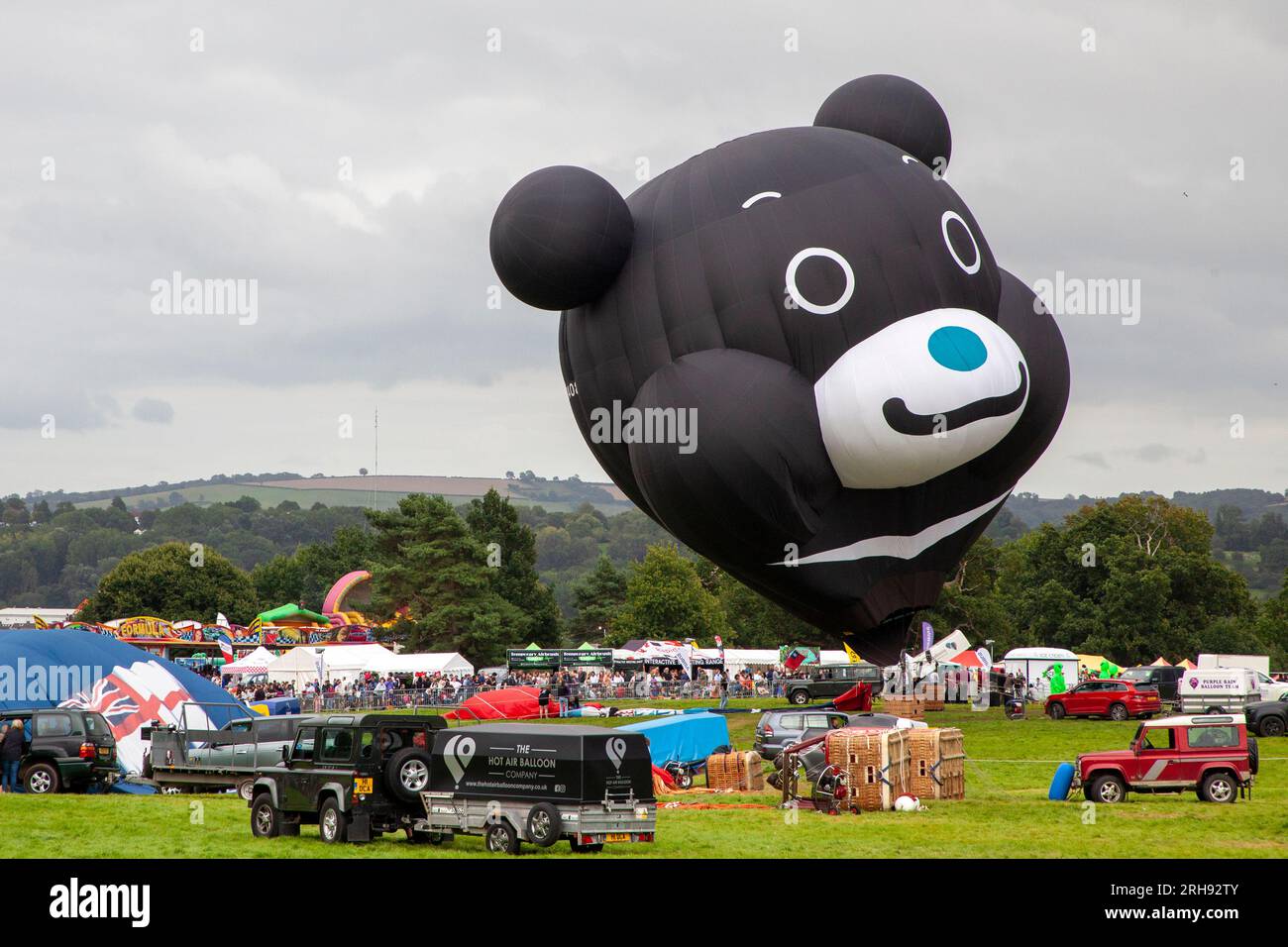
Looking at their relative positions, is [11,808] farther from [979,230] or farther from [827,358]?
[979,230]

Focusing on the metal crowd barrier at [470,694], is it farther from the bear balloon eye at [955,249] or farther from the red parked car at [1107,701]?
the bear balloon eye at [955,249]

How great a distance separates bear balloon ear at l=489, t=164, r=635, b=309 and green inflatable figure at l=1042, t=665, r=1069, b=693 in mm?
32011

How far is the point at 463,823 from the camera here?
15.4 m

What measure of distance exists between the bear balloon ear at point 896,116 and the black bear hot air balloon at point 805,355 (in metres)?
1.29

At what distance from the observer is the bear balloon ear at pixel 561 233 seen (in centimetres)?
1894

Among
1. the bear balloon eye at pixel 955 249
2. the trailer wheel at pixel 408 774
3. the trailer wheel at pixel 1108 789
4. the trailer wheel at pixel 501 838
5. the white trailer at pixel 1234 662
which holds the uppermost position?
the bear balloon eye at pixel 955 249

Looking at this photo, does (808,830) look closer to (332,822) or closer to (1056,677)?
(332,822)

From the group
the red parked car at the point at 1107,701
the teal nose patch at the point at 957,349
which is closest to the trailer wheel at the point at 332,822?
the teal nose patch at the point at 957,349

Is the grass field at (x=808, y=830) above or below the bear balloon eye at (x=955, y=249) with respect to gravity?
below

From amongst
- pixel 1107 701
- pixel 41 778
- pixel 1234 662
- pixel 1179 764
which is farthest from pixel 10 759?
pixel 1234 662

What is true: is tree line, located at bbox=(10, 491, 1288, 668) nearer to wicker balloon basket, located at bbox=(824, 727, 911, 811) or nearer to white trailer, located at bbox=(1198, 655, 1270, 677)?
white trailer, located at bbox=(1198, 655, 1270, 677)

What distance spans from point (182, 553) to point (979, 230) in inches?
3780

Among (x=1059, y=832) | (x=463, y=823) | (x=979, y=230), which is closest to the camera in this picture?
(x=463, y=823)
